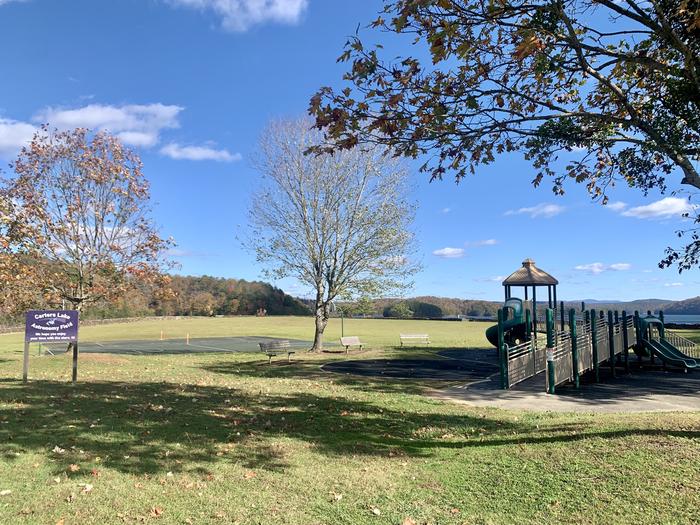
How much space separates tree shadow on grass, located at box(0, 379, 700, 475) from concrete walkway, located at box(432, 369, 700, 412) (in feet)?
7.04

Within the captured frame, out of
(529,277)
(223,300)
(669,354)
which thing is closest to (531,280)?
(529,277)

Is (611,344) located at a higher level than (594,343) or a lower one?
lower

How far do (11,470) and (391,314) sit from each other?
83.4m

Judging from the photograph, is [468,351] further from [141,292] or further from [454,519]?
[454,519]

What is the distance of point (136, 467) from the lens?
18.7 ft

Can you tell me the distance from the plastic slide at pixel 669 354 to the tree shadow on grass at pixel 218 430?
11946 mm

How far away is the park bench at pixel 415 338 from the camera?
108 feet

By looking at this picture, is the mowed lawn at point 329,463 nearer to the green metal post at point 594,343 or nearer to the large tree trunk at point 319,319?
the green metal post at point 594,343

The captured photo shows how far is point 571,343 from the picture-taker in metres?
14.6

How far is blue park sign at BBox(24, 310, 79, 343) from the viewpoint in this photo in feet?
40.5

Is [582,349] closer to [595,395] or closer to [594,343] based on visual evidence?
[594,343]

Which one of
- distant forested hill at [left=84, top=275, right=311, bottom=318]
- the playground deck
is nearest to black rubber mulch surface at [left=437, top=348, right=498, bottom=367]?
the playground deck

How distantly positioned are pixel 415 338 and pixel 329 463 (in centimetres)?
2878

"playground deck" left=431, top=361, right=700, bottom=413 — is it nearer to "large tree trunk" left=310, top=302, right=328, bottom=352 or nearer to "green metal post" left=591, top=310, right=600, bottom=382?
"green metal post" left=591, top=310, right=600, bottom=382
